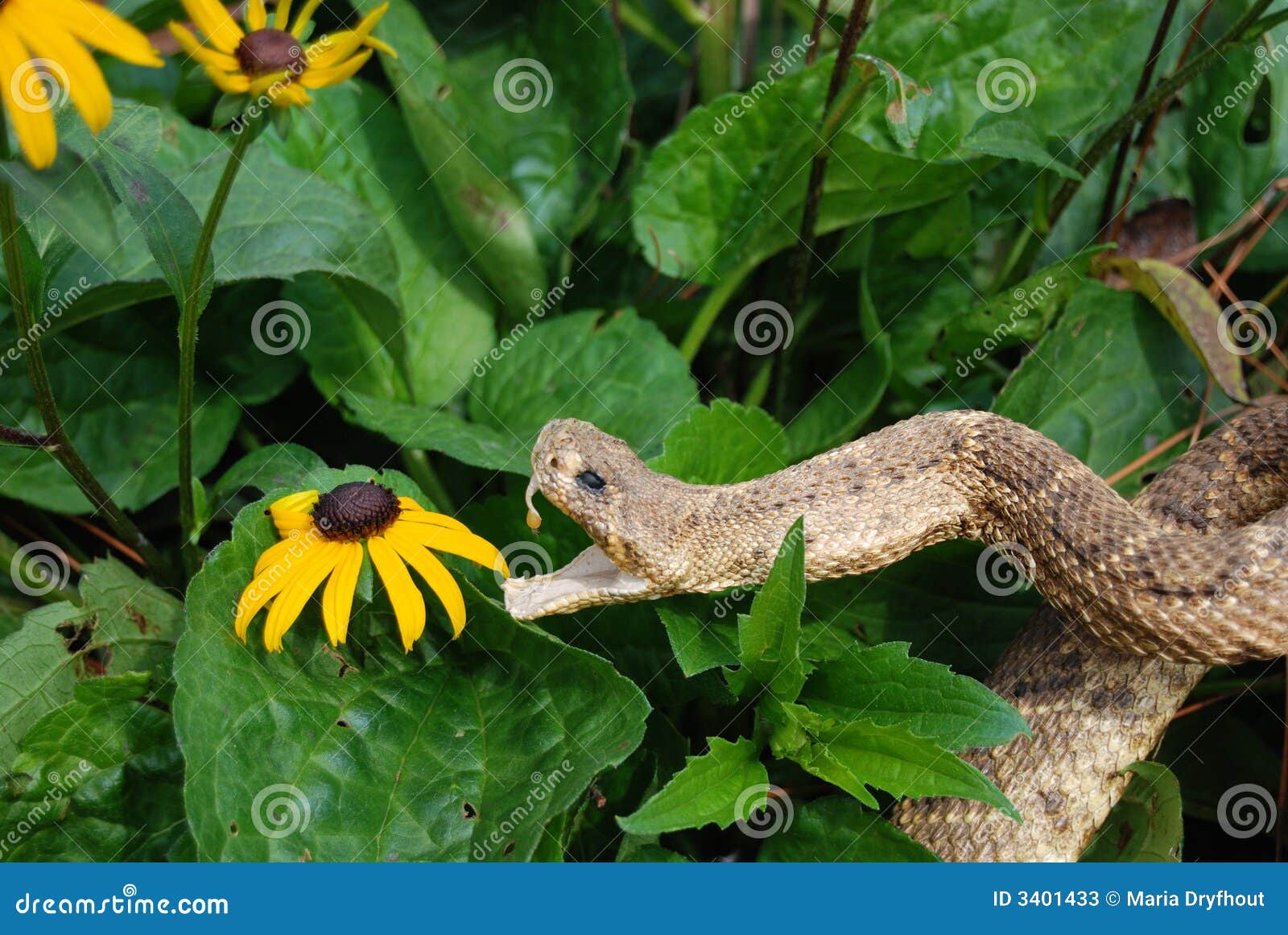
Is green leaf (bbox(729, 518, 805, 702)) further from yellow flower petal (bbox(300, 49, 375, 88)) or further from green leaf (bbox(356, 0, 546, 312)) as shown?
green leaf (bbox(356, 0, 546, 312))

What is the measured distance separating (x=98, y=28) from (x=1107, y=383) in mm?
2509

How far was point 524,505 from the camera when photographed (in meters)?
2.72

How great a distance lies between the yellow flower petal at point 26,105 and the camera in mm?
1603

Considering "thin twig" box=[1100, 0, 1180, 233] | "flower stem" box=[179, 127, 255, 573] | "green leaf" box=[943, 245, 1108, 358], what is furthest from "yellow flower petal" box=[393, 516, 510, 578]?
"thin twig" box=[1100, 0, 1180, 233]

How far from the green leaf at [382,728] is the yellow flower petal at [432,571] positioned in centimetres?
10

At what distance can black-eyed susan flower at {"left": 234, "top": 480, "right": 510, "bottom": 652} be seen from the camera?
88.7 inches

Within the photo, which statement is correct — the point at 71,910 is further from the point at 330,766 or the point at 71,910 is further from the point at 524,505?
the point at 524,505

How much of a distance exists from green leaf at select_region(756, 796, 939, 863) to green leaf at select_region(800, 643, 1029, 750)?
0.21m

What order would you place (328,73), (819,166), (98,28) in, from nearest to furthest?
(98,28)
(328,73)
(819,166)

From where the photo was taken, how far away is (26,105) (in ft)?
5.33

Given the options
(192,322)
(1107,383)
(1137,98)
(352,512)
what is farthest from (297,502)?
(1137,98)

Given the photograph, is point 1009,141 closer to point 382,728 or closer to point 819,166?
point 819,166

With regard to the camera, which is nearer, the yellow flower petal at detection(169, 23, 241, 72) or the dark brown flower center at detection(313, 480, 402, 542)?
the yellow flower petal at detection(169, 23, 241, 72)

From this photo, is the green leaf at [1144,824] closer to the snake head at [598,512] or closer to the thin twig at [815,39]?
the snake head at [598,512]
